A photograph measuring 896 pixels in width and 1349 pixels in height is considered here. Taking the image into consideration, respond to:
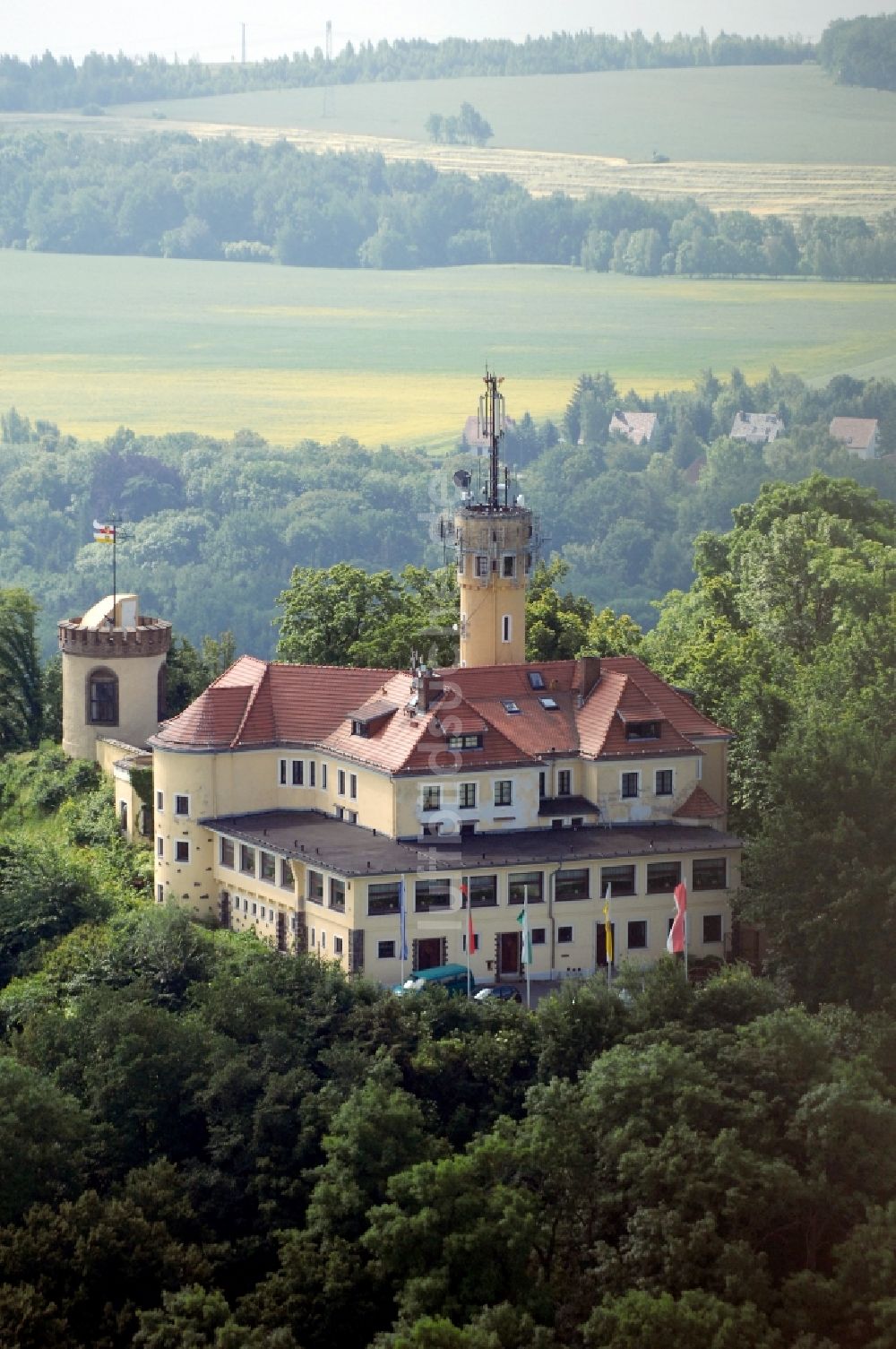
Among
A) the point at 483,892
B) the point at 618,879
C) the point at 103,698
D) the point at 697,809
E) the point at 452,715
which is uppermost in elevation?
the point at 452,715

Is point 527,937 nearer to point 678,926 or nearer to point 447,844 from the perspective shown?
point 447,844

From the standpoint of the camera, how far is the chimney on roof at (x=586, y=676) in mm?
94500

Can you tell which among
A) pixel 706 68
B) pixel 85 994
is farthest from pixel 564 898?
pixel 706 68

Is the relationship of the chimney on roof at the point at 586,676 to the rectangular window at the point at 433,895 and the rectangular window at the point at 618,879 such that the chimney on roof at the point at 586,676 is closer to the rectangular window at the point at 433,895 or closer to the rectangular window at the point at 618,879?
the rectangular window at the point at 618,879

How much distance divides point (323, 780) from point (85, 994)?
12.3 metres

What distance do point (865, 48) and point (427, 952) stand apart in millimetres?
79166

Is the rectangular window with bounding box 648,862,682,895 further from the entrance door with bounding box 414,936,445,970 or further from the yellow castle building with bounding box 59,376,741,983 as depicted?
the entrance door with bounding box 414,936,445,970

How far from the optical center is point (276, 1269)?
245ft

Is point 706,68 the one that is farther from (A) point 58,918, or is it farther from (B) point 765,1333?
(B) point 765,1333

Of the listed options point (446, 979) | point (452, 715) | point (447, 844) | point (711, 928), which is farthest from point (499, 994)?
point (452, 715)

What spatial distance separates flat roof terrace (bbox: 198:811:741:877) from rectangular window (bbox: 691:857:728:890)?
0.51 meters

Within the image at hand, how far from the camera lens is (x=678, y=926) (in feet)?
285

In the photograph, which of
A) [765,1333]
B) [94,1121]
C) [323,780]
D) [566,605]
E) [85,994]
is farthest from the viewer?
[566,605]

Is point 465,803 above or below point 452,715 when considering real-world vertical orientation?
below
